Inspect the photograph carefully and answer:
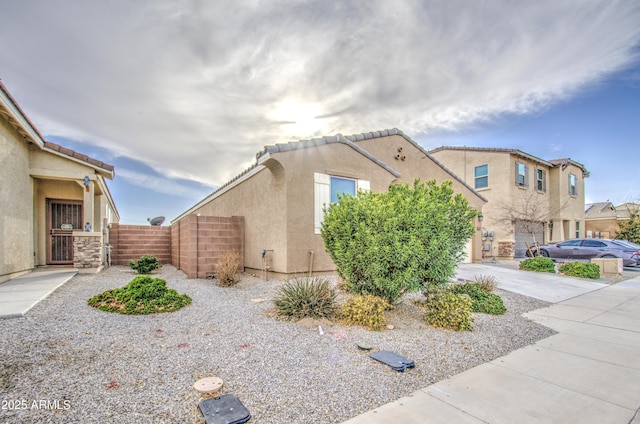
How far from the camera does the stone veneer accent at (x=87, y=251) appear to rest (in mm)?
10117

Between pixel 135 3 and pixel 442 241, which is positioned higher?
pixel 135 3

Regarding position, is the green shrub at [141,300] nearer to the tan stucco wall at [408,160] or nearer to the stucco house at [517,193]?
the tan stucco wall at [408,160]

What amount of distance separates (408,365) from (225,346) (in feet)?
7.90

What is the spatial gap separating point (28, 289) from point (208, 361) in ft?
19.5

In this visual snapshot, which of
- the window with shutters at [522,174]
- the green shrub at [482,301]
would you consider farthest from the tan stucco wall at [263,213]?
the window with shutters at [522,174]

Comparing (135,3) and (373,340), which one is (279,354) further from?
(135,3)

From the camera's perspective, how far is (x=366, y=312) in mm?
5266

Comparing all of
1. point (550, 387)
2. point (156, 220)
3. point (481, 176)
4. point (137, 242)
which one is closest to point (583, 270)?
point (481, 176)

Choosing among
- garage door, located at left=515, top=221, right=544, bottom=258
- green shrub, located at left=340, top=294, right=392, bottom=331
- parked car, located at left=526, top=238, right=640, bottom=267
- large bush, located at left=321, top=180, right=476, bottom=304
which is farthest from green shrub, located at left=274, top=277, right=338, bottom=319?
garage door, located at left=515, top=221, right=544, bottom=258

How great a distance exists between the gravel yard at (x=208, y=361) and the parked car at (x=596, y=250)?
13.7 m

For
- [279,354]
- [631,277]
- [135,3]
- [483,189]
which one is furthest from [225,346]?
[483,189]

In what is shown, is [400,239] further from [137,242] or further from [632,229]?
[632,229]

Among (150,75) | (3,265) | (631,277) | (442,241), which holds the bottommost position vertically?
(631,277)

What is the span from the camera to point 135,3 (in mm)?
7148
